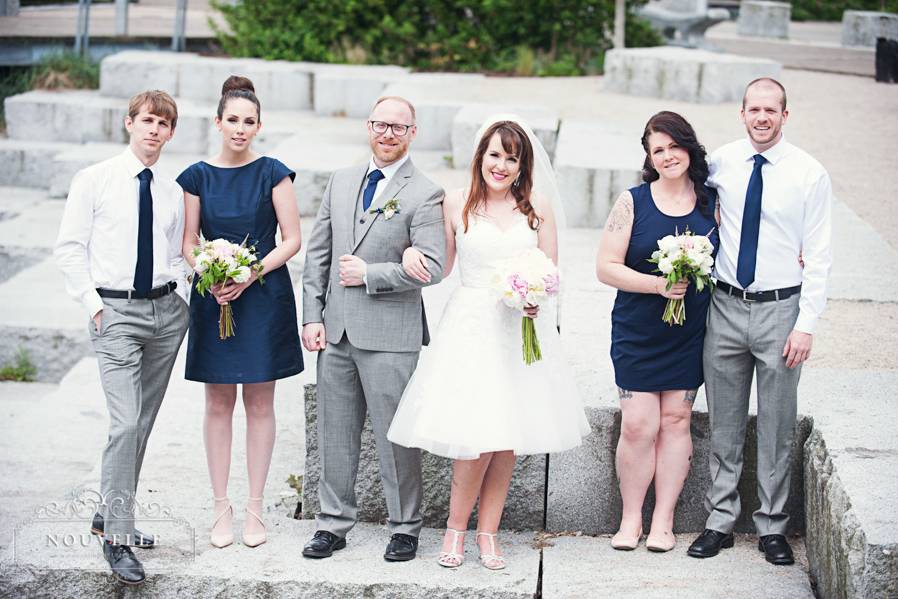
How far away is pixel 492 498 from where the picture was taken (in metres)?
5.18

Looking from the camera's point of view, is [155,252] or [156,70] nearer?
[155,252]

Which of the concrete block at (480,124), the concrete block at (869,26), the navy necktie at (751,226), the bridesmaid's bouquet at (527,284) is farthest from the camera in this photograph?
the concrete block at (869,26)

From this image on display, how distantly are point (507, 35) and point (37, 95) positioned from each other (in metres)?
6.48

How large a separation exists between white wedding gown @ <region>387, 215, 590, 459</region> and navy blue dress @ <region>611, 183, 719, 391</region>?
13.6 inches

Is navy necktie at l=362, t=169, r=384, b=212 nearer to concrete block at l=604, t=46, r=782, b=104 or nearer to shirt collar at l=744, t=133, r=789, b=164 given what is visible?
shirt collar at l=744, t=133, r=789, b=164

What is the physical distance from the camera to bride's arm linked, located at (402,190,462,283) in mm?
4978

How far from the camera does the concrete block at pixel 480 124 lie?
1095 centimetres

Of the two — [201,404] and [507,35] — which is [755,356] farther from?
[507,35]

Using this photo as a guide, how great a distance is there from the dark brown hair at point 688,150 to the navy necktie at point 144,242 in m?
2.12

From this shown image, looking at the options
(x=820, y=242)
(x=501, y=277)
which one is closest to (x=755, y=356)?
(x=820, y=242)

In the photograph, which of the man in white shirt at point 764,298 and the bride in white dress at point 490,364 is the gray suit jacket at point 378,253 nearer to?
the bride in white dress at point 490,364

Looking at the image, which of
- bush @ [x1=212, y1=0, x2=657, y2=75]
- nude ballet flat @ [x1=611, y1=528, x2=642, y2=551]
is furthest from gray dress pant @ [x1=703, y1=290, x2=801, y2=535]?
bush @ [x1=212, y1=0, x2=657, y2=75]

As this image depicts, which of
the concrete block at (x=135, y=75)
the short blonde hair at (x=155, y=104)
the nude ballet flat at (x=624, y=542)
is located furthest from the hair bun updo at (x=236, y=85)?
the concrete block at (x=135, y=75)

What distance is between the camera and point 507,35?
56.7 feet
